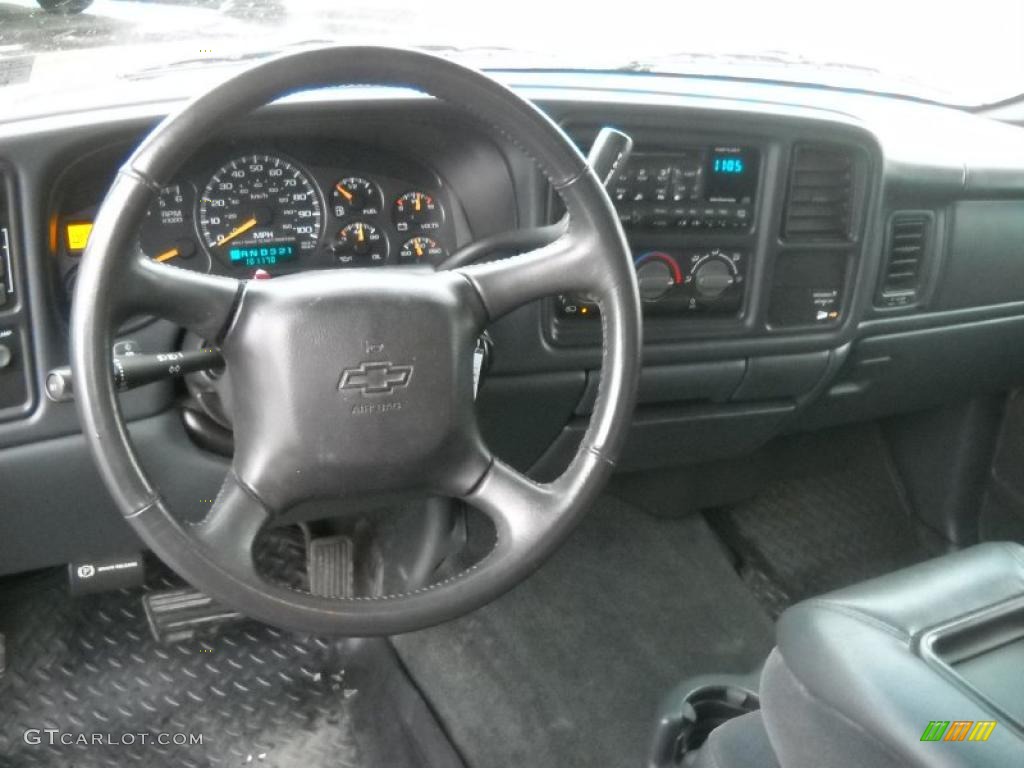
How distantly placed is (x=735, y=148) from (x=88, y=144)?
0.95m

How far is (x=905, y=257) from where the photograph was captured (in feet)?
6.58

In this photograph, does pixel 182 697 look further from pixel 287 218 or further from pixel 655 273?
pixel 655 273

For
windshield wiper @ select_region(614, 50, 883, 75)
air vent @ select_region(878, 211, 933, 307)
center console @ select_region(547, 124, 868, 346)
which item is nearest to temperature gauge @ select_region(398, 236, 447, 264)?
center console @ select_region(547, 124, 868, 346)

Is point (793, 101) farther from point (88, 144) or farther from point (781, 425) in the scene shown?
point (88, 144)

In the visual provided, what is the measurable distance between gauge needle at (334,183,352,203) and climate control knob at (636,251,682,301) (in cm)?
46

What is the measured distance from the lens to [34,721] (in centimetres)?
182

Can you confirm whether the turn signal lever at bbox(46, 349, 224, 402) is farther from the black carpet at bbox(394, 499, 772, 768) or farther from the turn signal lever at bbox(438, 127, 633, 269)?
the black carpet at bbox(394, 499, 772, 768)

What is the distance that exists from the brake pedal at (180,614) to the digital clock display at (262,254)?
66 cm

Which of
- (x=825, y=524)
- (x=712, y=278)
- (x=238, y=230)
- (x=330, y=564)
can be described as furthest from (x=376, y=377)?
(x=825, y=524)

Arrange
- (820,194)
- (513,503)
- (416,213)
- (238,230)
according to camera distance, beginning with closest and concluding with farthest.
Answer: (513,503) → (238,230) → (416,213) → (820,194)

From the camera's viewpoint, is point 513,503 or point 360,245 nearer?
point 513,503

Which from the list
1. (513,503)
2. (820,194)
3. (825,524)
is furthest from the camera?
(825,524)

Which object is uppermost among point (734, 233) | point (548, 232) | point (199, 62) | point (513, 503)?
point (199, 62)

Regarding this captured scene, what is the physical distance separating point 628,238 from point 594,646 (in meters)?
0.85
